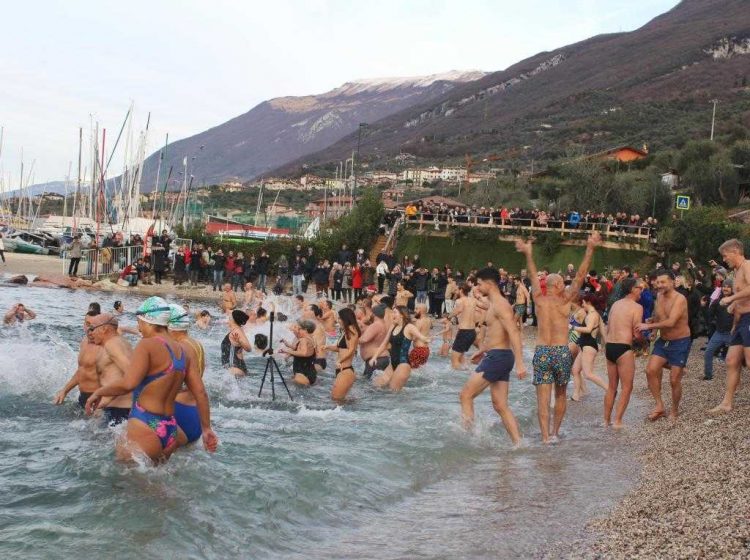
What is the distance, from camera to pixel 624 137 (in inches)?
3910

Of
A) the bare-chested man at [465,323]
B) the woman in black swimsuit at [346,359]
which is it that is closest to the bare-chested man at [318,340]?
the woman in black swimsuit at [346,359]

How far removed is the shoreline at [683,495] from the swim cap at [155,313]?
2.98m

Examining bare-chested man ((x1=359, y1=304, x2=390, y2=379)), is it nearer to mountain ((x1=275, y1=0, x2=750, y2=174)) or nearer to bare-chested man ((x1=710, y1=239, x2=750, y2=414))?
bare-chested man ((x1=710, y1=239, x2=750, y2=414))

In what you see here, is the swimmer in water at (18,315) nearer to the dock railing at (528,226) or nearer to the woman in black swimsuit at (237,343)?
the woman in black swimsuit at (237,343)

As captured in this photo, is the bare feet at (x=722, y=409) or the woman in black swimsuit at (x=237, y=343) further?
the woman in black swimsuit at (x=237, y=343)

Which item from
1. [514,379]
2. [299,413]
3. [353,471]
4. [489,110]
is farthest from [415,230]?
[489,110]

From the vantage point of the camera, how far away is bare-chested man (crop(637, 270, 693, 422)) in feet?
30.8

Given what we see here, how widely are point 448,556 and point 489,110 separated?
15379cm

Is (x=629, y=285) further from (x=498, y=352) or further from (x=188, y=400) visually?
(x=188, y=400)

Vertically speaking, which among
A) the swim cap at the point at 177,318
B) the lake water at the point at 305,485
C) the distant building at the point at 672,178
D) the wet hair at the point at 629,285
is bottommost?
the lake water at the point at 305,485

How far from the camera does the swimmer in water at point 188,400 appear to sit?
21.6 feet

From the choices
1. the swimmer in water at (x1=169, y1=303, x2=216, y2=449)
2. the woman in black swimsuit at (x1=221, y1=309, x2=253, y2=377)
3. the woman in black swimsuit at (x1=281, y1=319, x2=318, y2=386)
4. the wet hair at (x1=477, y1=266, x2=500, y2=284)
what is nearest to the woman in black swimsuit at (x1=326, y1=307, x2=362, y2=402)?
the woman in black swimsuit at (x1=281, y1=319, x2=318, y2=386)

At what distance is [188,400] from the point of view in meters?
6.88

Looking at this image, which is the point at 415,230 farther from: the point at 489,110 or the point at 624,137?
the point at 489,110
